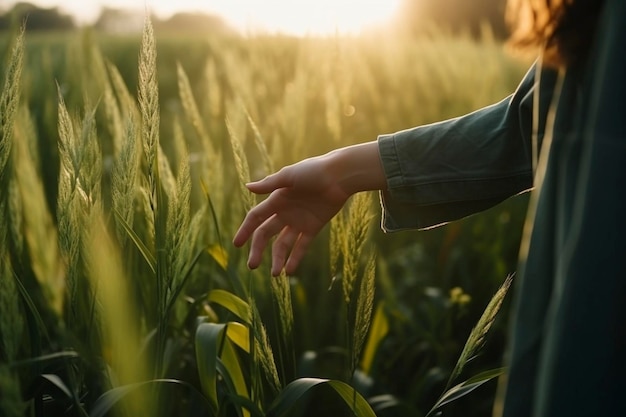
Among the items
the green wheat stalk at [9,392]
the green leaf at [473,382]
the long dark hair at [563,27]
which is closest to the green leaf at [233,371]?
the green leaf at [473,382]

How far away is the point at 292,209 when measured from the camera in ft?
3.64

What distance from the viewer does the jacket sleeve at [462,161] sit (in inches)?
40.3

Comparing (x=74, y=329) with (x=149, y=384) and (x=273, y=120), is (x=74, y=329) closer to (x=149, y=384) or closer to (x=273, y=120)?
(x=149, y=384)

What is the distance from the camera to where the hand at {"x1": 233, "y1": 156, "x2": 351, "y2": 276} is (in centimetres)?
107

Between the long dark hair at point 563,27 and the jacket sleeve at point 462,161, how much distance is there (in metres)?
0.24

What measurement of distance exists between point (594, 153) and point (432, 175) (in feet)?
1.32

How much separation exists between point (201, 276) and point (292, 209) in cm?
44

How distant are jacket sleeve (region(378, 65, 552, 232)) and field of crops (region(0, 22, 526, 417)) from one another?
3.7 inches

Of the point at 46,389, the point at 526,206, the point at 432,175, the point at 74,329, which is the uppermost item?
the point at 432,175

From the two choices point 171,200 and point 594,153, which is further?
point 171,200

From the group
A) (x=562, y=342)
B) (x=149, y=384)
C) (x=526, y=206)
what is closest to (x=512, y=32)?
(x=562, y=342)

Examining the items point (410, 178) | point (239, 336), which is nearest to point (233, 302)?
point (239, 336)

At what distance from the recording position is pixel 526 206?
2590mm

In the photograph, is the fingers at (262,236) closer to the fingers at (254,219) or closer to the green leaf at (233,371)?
the fingers at (254,219)
